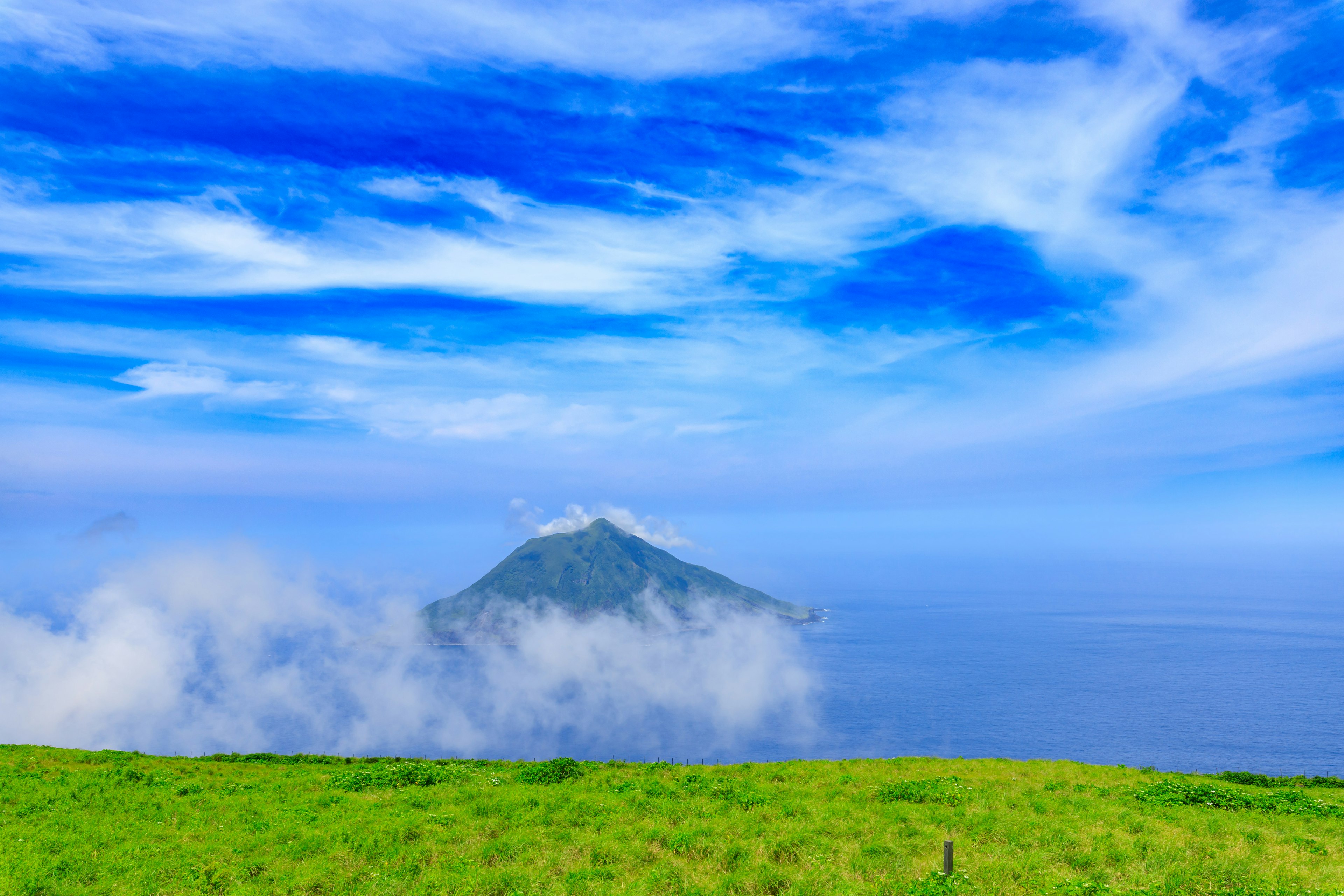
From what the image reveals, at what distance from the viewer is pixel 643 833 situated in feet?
68.5

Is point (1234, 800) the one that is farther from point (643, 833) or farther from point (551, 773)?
point (551, 773)

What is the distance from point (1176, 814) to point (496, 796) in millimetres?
24948

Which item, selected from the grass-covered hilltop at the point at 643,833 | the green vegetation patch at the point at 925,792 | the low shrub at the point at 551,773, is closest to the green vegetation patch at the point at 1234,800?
the grass-covered hilltop at the point at 643,833

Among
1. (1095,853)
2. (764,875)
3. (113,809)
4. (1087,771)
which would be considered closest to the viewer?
(764,875)

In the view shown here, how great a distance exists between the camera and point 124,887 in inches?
670

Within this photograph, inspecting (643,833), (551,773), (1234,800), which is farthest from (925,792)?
(551,773)

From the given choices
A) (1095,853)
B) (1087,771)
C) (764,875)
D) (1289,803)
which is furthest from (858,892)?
(1087,771)

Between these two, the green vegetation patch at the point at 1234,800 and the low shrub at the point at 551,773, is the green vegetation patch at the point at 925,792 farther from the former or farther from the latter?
the low shrub at the point at 551,773

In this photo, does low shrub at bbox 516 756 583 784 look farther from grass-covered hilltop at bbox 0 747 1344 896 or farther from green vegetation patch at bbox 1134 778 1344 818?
green vegetation patch at bbox 1134 778 1344 818

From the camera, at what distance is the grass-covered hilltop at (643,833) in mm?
17500

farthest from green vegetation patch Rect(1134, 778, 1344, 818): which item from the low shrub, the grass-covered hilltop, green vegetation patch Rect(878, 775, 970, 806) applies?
the low shrub

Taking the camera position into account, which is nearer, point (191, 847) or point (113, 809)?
point (191, 847)

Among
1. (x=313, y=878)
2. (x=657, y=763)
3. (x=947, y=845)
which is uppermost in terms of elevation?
(x=947, y=845)

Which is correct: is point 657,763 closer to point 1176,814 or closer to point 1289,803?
point 1176,814
